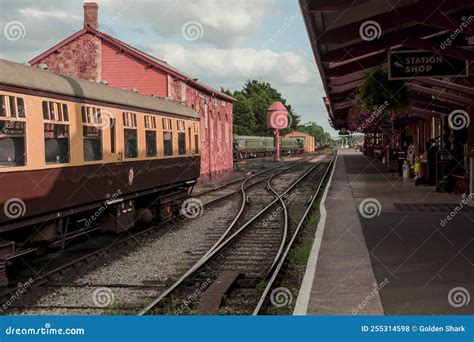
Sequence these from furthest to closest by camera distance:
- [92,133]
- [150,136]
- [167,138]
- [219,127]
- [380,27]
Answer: [219,127]
[167,138]
[150,136]
[92,133]
[380,27]

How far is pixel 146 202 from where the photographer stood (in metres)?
13.4

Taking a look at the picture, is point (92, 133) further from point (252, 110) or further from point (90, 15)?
point (252, 110)

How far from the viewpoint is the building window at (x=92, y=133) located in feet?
30.7

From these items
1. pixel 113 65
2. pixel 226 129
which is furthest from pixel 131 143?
pixel 226 129

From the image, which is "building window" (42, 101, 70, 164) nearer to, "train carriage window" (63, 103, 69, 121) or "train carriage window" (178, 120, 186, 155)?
"train carriage window" (63, 103, 69, 121)

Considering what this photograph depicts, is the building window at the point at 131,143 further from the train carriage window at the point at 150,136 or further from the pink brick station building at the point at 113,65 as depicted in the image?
the pink brick station building at the point at 113,65

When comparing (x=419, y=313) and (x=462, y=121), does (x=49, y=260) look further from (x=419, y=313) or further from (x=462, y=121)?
(x=462, y=121)

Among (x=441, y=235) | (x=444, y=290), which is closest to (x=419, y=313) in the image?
(x=444, y=290)

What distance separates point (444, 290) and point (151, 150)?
23.7ft

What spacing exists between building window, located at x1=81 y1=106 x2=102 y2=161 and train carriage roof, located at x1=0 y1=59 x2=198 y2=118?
0.23 metres

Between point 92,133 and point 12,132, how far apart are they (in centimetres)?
227

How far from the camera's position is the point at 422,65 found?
10469 mm

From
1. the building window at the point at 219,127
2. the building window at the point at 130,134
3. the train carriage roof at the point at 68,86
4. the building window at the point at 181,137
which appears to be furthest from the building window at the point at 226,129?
the building window at the point at 130,134

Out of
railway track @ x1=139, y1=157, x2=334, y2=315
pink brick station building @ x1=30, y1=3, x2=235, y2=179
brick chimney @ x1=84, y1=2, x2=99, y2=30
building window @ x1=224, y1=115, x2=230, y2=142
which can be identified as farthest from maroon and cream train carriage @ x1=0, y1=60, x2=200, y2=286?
building window @ x1=224, y1=115, x2=230, y2=142
